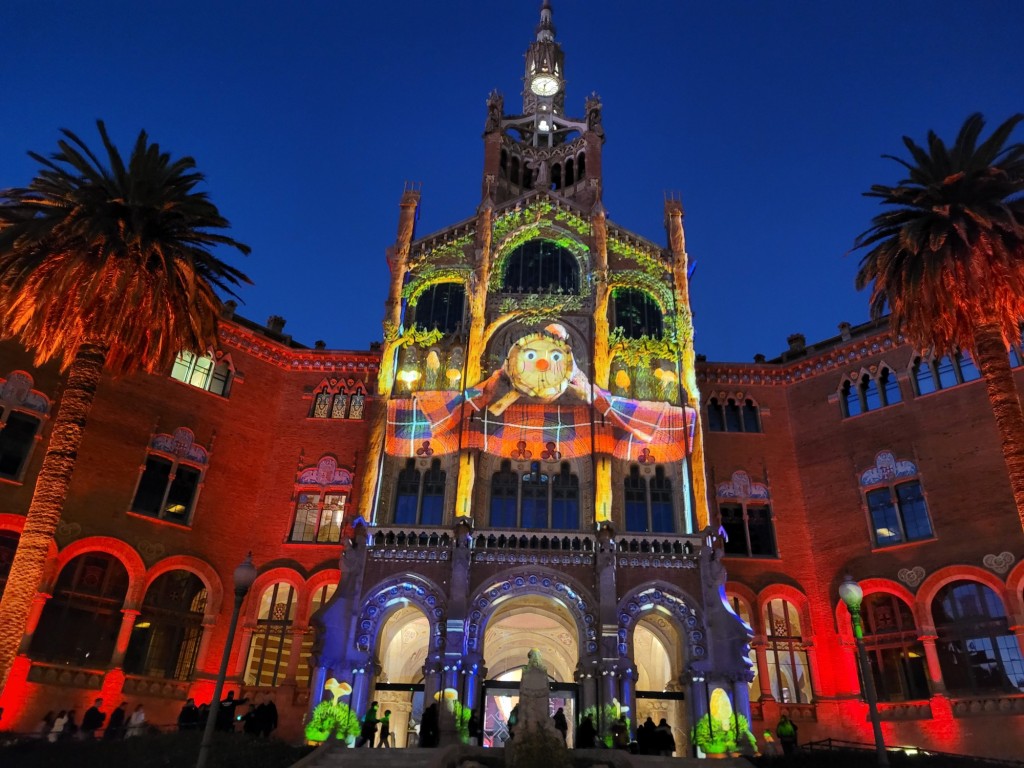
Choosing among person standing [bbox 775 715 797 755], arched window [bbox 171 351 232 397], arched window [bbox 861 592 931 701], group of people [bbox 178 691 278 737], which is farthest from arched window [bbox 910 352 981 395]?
arched window [bbox 171 351 232 397]

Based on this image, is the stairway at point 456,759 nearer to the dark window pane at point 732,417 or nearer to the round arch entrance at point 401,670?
the round arch entrance at point 401,670

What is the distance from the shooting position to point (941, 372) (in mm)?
31609

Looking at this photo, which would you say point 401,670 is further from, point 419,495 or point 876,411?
point 876,411

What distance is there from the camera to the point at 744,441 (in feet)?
115

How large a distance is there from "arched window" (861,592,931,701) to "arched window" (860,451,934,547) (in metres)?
2.36

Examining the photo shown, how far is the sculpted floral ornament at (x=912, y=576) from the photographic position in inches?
1148

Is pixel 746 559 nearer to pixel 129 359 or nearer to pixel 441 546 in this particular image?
pixel 441 546

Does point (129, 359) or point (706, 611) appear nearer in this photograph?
point (129, 359)

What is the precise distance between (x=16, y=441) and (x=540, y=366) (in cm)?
1914

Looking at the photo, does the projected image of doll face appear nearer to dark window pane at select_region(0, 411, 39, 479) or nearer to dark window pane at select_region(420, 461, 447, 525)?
dark window pane at select_region(420, 461, 447, 525)

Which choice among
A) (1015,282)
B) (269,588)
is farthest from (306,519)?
(1015,282)

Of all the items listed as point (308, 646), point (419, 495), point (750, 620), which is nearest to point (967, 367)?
point (750, 620)

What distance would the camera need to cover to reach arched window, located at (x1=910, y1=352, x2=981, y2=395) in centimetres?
3089

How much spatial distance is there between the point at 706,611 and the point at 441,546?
934 centimetres
